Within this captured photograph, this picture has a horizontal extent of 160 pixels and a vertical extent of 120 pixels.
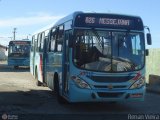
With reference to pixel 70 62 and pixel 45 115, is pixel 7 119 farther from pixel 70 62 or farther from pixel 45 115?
pixel 70 62

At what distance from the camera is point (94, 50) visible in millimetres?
13680

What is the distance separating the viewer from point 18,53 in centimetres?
4159

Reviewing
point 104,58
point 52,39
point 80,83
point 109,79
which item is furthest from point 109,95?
point 52,39

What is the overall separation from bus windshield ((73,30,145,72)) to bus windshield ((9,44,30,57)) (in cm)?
2739

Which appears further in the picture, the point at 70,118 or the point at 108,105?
the point at 108,105

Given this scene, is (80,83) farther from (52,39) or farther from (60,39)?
(52,39)

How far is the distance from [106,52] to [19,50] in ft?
93.6

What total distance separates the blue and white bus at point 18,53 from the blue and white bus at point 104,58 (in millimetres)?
26955

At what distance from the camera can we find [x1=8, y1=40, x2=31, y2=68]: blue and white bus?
4097 cm

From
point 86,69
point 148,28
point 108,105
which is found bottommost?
point 108,105

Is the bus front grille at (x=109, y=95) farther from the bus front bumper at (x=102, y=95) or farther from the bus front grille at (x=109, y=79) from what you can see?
the bus front grille at (x=109, y=79)

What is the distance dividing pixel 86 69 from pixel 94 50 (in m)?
0.64

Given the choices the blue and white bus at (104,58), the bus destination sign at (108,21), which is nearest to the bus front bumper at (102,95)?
the blue and white bus at (104,58)

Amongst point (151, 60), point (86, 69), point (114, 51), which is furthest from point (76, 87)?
point (151, 60)
